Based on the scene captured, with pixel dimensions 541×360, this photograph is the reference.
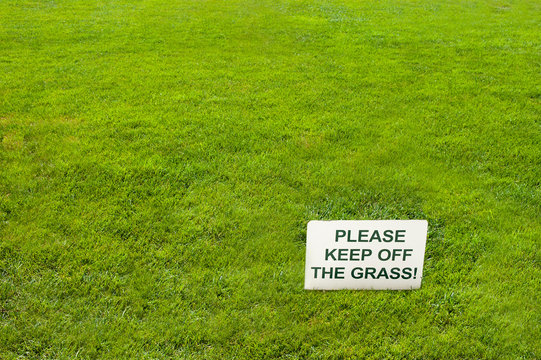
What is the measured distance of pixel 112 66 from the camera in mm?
8750

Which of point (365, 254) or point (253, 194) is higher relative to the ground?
point (365, 254)

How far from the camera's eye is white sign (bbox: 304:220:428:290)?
3.42 m

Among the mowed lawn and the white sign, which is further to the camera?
the mowed lawn

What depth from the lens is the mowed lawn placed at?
11.6ft

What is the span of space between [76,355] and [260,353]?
128 centimetres

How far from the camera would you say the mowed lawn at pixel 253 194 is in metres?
3.54

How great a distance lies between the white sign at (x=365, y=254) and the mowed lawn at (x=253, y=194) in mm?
231

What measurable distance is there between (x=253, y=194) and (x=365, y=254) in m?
1.85

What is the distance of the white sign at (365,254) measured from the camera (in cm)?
342

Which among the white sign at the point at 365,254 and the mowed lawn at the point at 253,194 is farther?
the mowed lawn at the point at 253,194

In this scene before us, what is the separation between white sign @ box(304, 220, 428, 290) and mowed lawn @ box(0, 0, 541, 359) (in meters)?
0.23

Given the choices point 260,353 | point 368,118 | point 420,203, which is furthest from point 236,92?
point 260,353

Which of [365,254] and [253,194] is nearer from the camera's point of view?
[365,254]

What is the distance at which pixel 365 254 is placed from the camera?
11.6ft
